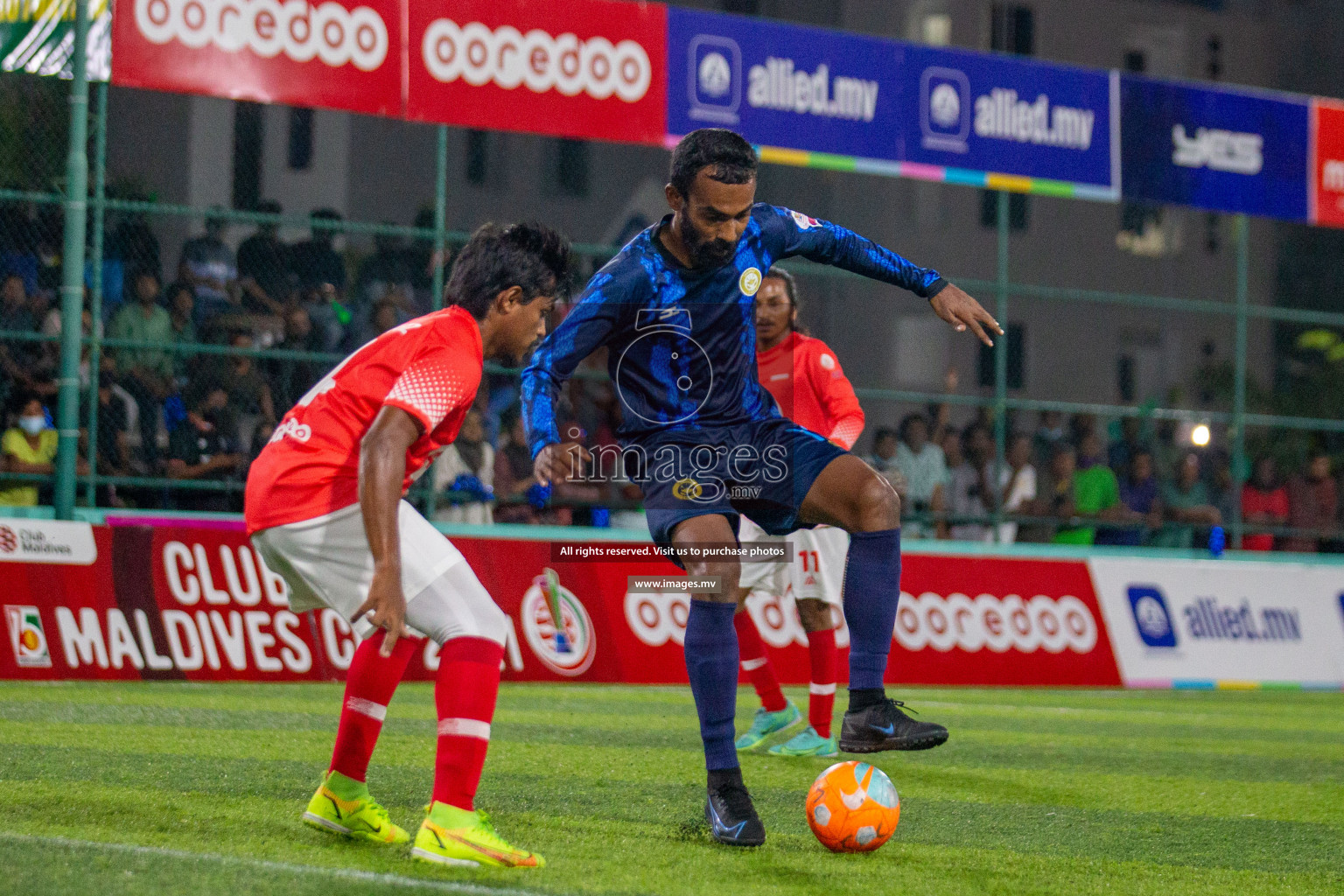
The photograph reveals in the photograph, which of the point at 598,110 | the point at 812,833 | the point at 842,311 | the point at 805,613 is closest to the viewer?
the point at 812,833

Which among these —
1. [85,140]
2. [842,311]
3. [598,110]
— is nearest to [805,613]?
[598,110]

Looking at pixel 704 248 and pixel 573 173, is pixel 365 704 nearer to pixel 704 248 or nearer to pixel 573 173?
pixel 704 248

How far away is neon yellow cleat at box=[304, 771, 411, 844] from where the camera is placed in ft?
15.0

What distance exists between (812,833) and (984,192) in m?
32.4

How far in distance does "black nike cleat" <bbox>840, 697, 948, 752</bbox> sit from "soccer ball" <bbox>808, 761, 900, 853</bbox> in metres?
0.11

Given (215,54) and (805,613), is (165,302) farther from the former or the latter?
(805,613)

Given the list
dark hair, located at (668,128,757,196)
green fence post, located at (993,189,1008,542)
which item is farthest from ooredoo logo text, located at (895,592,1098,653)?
dark hair, located at (668,128,757,196)

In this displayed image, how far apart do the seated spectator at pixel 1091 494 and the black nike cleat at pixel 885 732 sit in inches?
371

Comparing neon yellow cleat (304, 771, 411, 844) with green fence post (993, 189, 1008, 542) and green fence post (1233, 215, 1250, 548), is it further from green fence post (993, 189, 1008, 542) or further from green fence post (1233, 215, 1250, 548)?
green fence post (1233, 215, 1250, 548)

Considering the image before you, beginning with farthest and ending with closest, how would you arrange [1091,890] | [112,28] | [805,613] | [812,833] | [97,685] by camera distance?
1. [112,28]
2. [97,685]
3. [805,613]
4. [812,833]
5. [1091,890]

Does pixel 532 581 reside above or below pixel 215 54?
below

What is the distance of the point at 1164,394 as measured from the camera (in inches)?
1435

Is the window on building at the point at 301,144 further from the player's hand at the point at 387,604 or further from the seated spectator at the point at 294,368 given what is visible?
the player's hand at the point at 387,604

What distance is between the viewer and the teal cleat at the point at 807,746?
7277 millimetres
